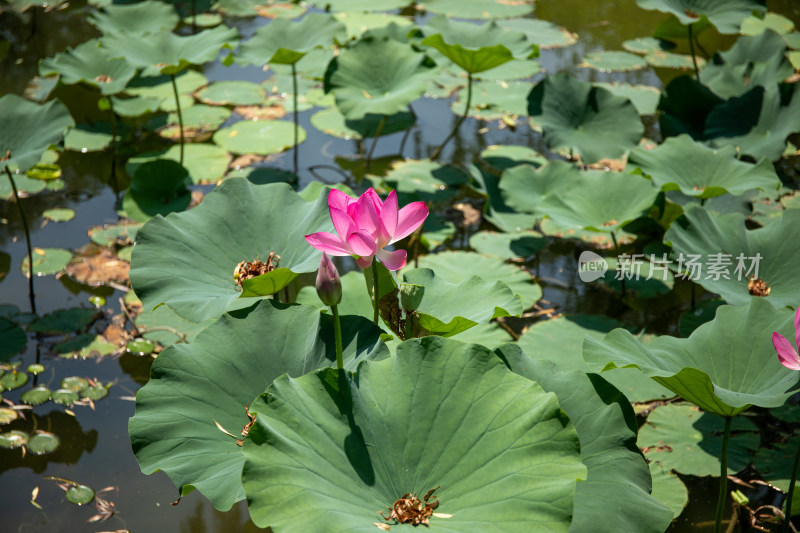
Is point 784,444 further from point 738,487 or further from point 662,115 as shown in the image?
point 662,115

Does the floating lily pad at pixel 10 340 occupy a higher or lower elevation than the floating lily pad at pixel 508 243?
lower

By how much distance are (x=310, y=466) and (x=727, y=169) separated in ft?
7.07

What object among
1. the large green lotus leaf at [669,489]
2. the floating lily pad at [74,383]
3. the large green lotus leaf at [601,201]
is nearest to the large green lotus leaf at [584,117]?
the large green lotus leaf at [601,201]

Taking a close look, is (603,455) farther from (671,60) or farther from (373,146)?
(671,60)

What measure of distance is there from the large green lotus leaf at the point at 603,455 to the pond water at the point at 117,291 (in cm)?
53

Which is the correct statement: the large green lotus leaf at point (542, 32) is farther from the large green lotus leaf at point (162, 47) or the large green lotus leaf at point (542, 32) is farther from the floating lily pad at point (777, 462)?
the floating lily pad at point (777, 462)

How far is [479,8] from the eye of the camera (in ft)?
17.1

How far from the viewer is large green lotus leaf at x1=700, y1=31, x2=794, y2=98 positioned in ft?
10.9

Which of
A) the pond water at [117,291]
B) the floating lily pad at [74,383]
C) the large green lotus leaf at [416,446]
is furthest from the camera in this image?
the floating lily pad at [74,383]

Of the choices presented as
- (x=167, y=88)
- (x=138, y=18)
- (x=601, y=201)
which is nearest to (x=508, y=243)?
(x=601, y=201)

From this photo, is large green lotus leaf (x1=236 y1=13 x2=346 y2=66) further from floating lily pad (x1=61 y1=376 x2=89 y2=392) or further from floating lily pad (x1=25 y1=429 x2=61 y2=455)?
floating lily pad (x1=25 y1=429 x2=61 y2=455)

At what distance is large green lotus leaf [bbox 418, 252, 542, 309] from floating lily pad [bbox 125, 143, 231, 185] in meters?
1.24

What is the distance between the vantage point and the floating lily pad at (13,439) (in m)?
2.11

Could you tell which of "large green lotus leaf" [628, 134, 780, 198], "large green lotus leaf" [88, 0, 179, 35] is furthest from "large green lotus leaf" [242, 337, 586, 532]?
"large green lotus leaf" [88, 0, 179, 35]
